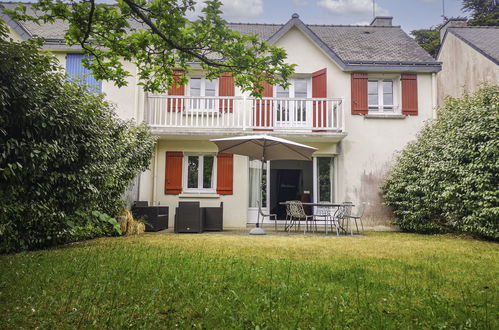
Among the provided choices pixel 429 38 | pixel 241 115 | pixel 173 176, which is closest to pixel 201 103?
pixel 241 115

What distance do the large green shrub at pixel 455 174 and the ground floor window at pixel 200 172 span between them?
5596 millimetres

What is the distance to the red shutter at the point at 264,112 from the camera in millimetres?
11742

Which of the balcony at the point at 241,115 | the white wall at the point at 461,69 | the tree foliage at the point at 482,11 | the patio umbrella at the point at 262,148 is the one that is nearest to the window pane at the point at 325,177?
the balcony at the point at 241,115

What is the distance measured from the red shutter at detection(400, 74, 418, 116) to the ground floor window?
650cm

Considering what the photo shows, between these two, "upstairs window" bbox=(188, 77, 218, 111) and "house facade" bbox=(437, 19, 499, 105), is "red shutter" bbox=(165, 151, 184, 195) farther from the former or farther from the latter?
"house facade" bbox=(437, 19, 499, 105)

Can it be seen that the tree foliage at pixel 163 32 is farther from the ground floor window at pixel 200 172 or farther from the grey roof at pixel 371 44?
the grey roof at pixel 371 44

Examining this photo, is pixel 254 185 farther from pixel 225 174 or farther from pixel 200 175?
pixel 200 175

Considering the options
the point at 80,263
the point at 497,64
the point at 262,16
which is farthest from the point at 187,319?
the point at 262,16

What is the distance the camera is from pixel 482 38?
16141mm

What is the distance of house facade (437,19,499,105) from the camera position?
14359 mm

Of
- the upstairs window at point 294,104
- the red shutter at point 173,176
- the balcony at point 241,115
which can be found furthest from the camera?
the red shutter at point 173,176

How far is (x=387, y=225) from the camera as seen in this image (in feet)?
39.4

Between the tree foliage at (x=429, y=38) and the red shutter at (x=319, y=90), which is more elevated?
the tree foliage at (x=429, y=38)

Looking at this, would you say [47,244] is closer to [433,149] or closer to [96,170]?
[96,170]
